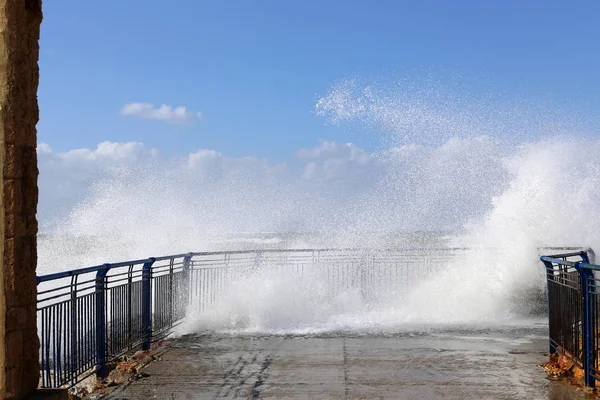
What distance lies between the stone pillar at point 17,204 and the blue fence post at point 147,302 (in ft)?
17.6

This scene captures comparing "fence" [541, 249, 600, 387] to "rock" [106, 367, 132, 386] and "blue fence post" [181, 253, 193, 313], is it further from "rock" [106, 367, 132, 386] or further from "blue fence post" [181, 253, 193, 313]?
"blue fence post" [181, 253, 193, 313]

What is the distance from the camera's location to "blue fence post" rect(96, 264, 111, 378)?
28.1ft

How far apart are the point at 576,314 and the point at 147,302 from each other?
6.58 metres

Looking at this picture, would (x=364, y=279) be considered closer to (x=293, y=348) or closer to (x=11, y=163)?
(x=293, y=348)

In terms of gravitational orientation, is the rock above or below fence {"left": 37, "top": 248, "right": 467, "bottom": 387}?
below

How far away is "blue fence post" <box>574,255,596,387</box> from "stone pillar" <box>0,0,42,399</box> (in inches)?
227

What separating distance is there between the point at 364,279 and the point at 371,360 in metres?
8.86

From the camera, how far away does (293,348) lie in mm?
10445

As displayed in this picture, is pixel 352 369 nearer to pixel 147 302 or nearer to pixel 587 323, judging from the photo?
pixel 587 323

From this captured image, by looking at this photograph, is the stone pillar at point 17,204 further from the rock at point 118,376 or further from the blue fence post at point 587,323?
the blue fence post at point 587,323

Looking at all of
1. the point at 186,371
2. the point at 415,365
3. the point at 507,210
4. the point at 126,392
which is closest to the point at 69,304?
the point at 126,392

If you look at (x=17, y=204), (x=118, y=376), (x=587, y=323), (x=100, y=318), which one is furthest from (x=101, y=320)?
(x=587, y=323)

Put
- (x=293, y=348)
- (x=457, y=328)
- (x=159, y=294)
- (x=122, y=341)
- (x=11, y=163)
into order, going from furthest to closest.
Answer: (x=457, y=328) < (x=159, y=294) < (x=293, y=348) < (x=122, y=341) < (x=11, y=163)

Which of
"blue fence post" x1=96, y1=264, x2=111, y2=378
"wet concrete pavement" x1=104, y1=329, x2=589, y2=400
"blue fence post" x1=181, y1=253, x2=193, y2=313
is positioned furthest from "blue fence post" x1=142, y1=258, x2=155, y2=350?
"blue fence post" x1=181, y1=253, x2=193, y2=313
